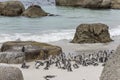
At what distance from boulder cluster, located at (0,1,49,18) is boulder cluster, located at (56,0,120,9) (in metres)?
12.1

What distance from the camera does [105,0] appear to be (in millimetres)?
44562

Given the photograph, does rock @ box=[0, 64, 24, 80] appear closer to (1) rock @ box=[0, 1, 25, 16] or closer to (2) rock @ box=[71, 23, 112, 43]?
(2) rock @ box=[71, 23, 112, 43]

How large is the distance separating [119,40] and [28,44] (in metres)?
5.37

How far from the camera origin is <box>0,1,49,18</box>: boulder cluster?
31.1 m

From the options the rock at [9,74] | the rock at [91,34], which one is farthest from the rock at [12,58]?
the rock at [91,34]

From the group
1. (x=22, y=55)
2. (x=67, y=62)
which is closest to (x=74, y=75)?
(x=67, y=62)

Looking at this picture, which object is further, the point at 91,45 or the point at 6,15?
the point at 6,15

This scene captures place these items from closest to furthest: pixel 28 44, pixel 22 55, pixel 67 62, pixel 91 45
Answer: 1. pixel 67 62
2. pixel 22 55
3. pixel 28 44
4. pixel 91 45

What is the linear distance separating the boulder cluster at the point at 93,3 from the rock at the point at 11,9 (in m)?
12.0

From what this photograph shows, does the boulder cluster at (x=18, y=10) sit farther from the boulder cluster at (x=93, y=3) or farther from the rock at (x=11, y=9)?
the boulder cluster at (x=93, y=3)

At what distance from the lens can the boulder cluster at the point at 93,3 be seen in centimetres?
4338

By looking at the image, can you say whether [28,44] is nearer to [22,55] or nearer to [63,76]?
[22,55]

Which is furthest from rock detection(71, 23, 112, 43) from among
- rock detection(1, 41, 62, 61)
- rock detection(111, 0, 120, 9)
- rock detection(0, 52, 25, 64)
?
rock detection(111, 0, 120, 9)

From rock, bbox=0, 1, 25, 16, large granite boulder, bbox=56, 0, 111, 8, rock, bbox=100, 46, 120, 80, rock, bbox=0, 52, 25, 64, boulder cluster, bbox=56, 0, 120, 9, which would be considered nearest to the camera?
rock, bbox=100, 46, 120, 80
